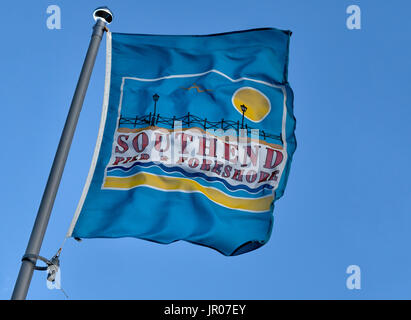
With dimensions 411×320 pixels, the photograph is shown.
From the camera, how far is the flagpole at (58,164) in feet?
24.5

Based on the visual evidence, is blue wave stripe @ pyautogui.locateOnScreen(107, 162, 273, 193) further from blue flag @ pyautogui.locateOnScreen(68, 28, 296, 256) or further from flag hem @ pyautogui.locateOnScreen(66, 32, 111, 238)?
flag hem @ pyautogui.locateOnScreen(66, 32, 111, 238)

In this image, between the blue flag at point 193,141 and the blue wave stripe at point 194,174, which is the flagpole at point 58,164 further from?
the blue wave stripe at point 194,174

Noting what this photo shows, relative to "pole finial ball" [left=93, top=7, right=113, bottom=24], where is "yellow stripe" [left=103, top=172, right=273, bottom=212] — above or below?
below

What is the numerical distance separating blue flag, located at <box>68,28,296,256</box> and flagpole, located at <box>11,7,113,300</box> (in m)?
0.82

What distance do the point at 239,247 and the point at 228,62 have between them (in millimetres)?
3569

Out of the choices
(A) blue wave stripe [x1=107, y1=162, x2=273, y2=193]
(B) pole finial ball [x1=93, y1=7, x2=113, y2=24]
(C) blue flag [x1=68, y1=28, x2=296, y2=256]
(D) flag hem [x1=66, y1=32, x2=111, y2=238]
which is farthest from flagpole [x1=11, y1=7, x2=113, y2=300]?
(A) blue wave stripe [x1=107, y1=162, x2=273, y2=193]

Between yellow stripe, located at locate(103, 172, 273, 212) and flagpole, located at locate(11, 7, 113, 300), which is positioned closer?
flagpole, located at locate(11, 7, 113, 300)

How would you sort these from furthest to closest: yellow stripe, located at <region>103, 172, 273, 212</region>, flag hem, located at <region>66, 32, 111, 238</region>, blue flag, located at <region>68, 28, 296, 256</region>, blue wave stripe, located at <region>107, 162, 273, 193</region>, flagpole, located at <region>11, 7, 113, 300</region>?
blue wave stripe, located at <region>107, 162, 273, 193</region> < yellow stripe, located at <region>103, 172, 273, 212</region> < blue flag, located at <region>68, 28, 296, 256</region> < flag hem, located at <region>66, 32, 111, 238</region> < flagpole, located at <region>11, 7, 113, 300</region>

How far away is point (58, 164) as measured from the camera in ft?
27.5

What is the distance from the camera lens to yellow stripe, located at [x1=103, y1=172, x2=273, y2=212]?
9.63 m

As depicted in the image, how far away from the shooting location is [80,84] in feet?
30.1

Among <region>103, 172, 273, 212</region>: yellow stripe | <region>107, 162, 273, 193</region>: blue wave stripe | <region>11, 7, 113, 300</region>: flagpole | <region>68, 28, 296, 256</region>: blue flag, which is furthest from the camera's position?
<region>107, 162, 273, 193</region>: blue wave stripe

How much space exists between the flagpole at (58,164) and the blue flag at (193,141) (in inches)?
32.3
